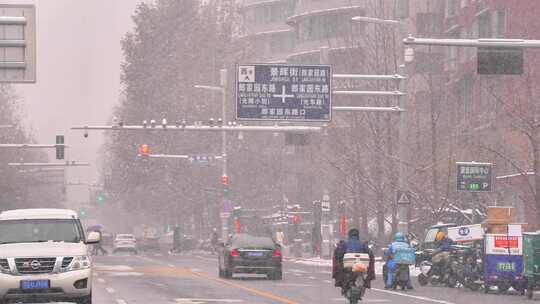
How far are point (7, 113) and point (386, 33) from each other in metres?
72.0

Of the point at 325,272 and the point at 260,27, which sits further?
the point at 260,27

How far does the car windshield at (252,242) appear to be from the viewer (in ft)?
132

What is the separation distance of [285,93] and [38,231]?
24.3 meters

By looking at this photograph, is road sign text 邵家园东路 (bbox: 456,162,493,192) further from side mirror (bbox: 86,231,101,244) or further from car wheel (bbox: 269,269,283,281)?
side mirror (bbox: 86,231,101,244)

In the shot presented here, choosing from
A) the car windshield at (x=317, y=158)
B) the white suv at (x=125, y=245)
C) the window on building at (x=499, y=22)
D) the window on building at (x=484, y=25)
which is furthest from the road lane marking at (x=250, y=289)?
the white suv at (x=125, y=245)

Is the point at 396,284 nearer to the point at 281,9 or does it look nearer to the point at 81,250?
the point at 81,250

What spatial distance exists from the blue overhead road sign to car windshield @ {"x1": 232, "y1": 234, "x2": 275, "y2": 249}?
802 centimetres

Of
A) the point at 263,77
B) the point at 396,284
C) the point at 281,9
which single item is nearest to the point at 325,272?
the point at 263,77

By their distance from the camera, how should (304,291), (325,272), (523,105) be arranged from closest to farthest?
(304,291)
(523,105)
(325,272)

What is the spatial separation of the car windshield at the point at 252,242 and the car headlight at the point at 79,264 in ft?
54.7

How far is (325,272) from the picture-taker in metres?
48.0

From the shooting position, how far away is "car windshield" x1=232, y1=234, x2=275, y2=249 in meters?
40.3

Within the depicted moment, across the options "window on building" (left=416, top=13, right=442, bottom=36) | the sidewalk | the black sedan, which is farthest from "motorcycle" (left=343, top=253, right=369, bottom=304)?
"window on building" (left=416, top=13, right=442, bottom=36)

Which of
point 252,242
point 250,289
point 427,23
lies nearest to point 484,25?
point 427,23
